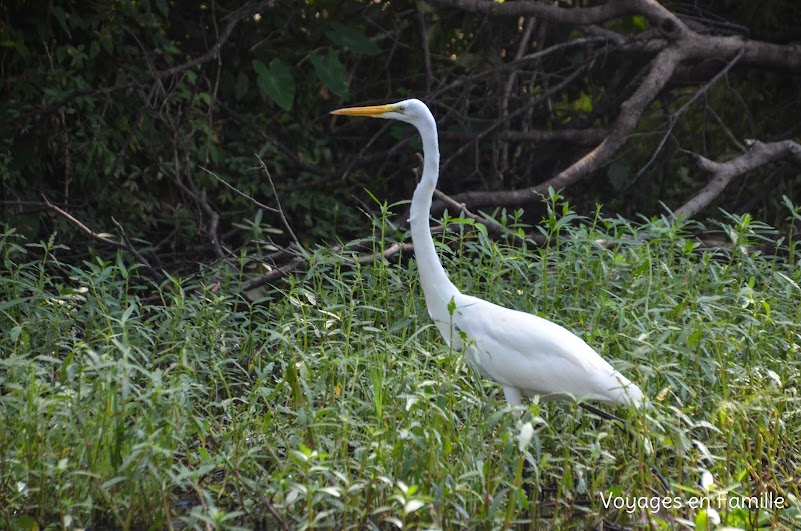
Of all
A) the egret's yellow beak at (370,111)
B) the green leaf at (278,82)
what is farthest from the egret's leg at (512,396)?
the green leaf at (278,82)

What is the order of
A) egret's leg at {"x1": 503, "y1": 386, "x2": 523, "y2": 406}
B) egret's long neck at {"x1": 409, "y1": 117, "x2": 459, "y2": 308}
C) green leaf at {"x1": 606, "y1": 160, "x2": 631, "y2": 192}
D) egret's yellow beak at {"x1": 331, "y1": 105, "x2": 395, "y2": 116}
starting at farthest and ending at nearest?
green leaf at {"x1": 606, "y1": 160, "x2": 631, "y2": 192} → egret's yellow beak at {"x1": 331, "y1": 105, "x2": 395, "y2": 116} → egret's long neck at {"x1": 409, "y1": 117, "x2": 459, "y2": 308} → egret's leg at {"x1": 503, "y1": 386, "x2": 523, "y2": 406}

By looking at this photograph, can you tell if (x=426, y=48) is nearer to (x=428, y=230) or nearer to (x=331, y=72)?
(x=331, y=72)

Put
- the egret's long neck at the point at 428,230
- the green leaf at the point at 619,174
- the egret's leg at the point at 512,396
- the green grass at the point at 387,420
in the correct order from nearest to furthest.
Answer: the green grass at the point at 387,420
the egret's leg at the point at 512,396
the egret's long neck at the point at 428,230
the green leaf at the point at 619,174

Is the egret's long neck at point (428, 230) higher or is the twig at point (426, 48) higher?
the egret's long neck at point (428, 230)

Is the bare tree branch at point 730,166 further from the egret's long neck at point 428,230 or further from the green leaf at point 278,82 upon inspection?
the green leaf at point 278,82

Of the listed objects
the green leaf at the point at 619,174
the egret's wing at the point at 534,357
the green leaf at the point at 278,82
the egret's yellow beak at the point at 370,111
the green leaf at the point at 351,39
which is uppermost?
the egret's yellow beak at the point at 370,111

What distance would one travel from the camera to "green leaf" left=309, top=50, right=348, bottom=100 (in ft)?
19.5

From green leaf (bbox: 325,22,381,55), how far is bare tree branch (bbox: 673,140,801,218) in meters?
2.10

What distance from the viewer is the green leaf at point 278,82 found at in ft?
19.1

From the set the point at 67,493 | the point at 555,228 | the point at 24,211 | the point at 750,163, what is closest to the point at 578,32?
the point at 750,163

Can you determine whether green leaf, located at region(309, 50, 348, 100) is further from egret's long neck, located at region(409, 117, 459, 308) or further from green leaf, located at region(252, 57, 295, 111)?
egret's long neck, located at region(409, 117, 459, 308)

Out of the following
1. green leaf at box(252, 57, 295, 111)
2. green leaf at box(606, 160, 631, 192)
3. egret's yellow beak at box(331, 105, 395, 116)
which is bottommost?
green leaf at box(606, 160, 631, 192)

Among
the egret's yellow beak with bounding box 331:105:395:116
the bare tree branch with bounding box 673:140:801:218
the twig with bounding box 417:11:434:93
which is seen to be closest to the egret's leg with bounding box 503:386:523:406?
the egret's yellow beak with bounding box 331:105:395:116

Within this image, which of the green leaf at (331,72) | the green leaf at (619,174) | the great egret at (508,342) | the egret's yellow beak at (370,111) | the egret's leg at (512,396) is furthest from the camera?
the green leaf at (619,174)
